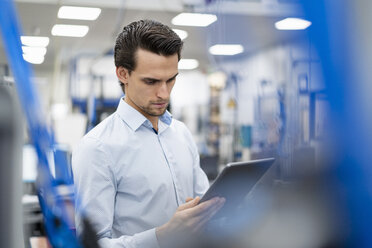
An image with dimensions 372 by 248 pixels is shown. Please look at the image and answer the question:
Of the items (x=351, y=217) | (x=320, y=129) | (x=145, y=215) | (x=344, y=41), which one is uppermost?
(x=344, y=41)

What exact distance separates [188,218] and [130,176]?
1.23 ft

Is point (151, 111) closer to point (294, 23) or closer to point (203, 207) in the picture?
point (203, 207)

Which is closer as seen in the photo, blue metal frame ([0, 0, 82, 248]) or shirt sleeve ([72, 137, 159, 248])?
blue metal frame ([0, 0, 82, 248])

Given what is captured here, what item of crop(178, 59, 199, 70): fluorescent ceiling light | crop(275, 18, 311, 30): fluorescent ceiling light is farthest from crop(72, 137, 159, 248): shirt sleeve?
crop(178, 59, 199, 70): fluorescent ceiling light

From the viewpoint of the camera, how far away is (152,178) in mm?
1282

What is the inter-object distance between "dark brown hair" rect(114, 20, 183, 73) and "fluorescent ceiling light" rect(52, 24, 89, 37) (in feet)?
21.6

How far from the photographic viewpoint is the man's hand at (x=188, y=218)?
85 cm

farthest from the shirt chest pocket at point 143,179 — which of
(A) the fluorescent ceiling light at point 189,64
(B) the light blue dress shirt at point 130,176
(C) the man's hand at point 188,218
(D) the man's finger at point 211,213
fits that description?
(A) the fluorescent ceiling light at point 189,64

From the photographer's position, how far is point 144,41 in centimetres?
124

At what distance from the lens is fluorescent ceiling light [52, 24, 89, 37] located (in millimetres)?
7671

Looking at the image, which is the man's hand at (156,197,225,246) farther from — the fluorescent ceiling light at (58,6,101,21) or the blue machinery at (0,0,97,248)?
the fluorescent ceiling light at (58,6,101,21)

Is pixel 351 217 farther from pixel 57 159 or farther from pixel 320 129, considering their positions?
pixel 57 159

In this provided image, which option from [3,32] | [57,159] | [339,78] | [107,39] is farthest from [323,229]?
[107,39]

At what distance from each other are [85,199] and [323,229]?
680mm
